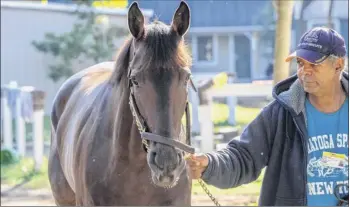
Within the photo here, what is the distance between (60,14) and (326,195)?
1252 centimetres

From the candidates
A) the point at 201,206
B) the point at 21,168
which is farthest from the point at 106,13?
the point at 201,206

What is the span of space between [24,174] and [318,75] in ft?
22.8

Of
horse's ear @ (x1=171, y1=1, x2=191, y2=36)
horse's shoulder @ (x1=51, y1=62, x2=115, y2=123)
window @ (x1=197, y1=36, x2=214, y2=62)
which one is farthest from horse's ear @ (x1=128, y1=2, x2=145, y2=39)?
window @ (x1=197, y1=36, x2=214, y2=62)

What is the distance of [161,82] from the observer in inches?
115

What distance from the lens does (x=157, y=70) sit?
2.94 m

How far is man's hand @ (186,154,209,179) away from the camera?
2.99 m

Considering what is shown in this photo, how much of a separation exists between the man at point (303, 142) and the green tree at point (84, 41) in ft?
33.8

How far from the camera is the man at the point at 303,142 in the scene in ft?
9.95

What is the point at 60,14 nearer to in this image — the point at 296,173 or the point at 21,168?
the point at 21,168

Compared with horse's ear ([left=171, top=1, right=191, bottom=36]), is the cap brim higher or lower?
lower

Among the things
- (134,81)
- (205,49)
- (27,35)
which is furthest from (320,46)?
(27,35)

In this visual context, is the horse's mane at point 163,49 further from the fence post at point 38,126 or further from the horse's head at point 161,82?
the fence post at point 38,126

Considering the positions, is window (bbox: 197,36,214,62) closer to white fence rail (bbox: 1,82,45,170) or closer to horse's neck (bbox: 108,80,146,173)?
white fence rail (bbox: 1,82,45,170)

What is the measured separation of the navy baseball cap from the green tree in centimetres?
1036
